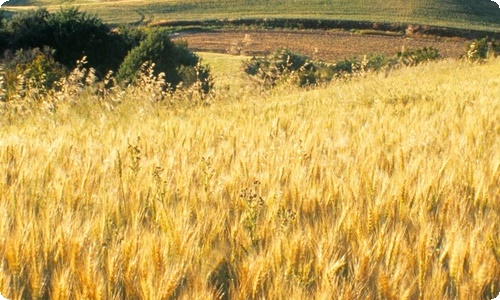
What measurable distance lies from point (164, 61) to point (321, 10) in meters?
54.7

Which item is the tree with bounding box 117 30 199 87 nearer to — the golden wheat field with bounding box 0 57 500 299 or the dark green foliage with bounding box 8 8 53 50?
the dark green foliage with bounding box 8 8 53 50

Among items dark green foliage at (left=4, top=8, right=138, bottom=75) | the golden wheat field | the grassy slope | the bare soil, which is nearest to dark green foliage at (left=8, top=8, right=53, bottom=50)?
dark green foliage at (left=4, top=8, right=138, bottom=75)

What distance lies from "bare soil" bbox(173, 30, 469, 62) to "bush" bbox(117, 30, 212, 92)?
18.1 m

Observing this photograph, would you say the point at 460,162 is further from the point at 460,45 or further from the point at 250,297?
the point at 460,45

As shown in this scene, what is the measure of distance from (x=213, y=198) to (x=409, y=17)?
62.4 m

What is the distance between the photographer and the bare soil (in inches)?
1612

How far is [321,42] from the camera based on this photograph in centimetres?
4841

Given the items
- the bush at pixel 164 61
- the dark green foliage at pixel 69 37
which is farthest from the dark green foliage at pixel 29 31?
the bush at pixel 164 61

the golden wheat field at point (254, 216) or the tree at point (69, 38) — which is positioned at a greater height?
the golden wheat field at point (254, 216)

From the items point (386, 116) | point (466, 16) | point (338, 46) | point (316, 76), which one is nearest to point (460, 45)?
point (338, 46)

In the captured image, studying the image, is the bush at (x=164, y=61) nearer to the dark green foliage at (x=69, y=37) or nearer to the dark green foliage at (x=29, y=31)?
the dark green foliage at (x=69, y=37)

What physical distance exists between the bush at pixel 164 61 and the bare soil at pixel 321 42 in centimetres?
1806

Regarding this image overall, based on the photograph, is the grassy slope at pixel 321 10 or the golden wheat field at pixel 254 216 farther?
the grassy slope at pixel 321 10

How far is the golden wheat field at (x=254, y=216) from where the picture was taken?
202 cm
